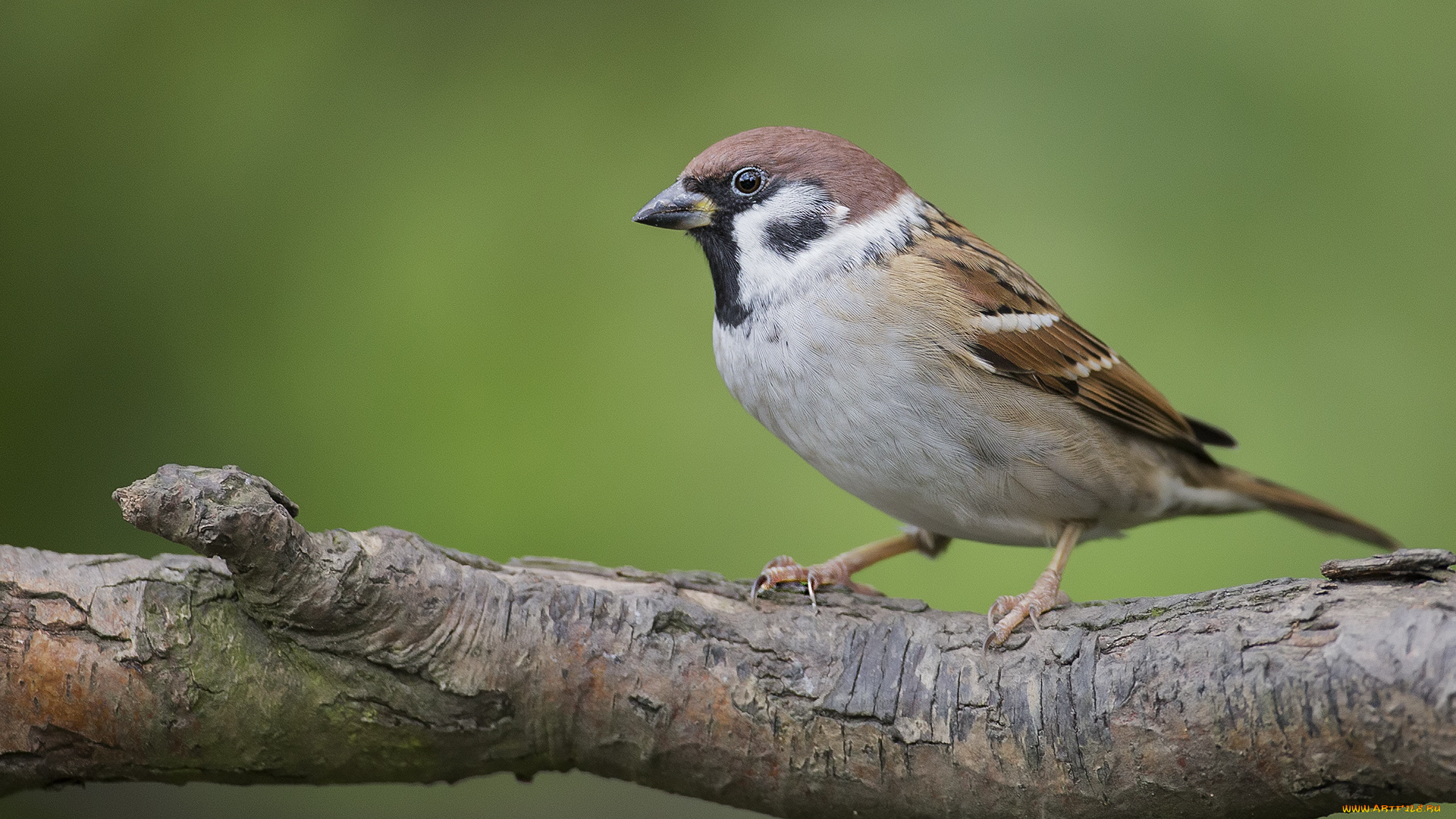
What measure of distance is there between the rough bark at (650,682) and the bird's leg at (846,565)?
0.88ft

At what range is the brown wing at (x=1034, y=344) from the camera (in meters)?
2.93

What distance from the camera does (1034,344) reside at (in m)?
3.03

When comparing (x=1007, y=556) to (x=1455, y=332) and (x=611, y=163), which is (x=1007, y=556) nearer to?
(x=1455, y=332)

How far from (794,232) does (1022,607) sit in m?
1.14

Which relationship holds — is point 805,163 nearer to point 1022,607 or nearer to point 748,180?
point 748,180

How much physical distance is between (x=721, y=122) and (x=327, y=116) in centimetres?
138

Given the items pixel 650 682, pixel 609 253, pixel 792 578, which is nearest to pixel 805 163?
pixel 792 578

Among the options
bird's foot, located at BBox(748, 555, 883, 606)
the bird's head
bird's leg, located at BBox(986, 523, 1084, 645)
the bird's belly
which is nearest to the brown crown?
the bird's head

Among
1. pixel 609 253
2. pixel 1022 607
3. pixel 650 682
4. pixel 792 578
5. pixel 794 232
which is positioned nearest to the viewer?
pixel 650 682

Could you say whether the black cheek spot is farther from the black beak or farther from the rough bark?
the rough bark

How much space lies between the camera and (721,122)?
13.6 feet

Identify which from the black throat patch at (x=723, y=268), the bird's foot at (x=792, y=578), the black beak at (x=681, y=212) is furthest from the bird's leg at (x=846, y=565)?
the black beak at (x=681, y=212)

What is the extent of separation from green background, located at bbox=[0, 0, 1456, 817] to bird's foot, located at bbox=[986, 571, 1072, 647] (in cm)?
102

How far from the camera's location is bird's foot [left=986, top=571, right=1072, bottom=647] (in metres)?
2.47
